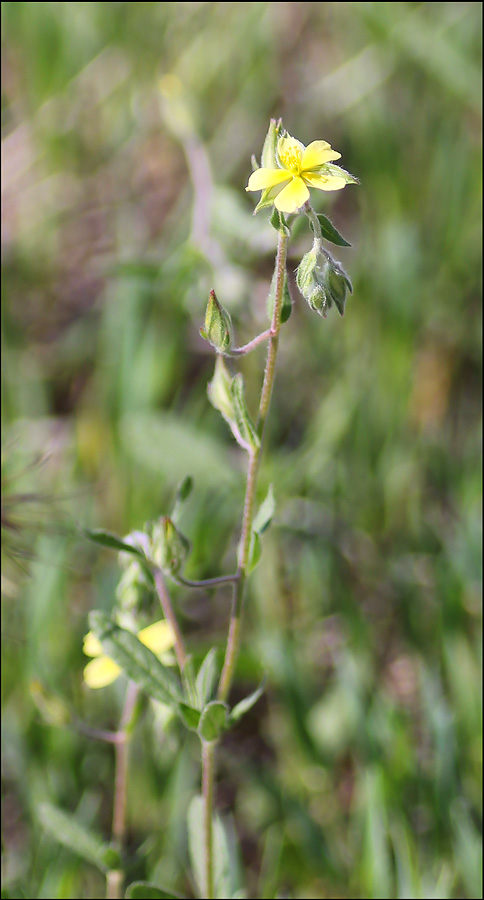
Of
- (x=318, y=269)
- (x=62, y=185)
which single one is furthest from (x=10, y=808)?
(x=62, y=185)

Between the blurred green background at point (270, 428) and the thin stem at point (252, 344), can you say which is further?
the blurred green background at point (270, 428)

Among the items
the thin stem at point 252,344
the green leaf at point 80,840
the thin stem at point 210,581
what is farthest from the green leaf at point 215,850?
the thin stem at point 252,344

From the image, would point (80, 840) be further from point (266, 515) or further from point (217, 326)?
point (217, 326)

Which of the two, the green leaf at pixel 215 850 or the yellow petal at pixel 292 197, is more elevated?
the yellow petal at pixel 292 197

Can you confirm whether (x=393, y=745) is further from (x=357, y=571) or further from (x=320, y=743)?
(x=357, y=571)

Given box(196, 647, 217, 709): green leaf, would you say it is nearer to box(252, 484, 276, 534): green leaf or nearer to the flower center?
box(252, 484, 276, 534): green leaf

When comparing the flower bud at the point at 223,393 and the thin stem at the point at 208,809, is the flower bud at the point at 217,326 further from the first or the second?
the thin stem at the point at 208,809
